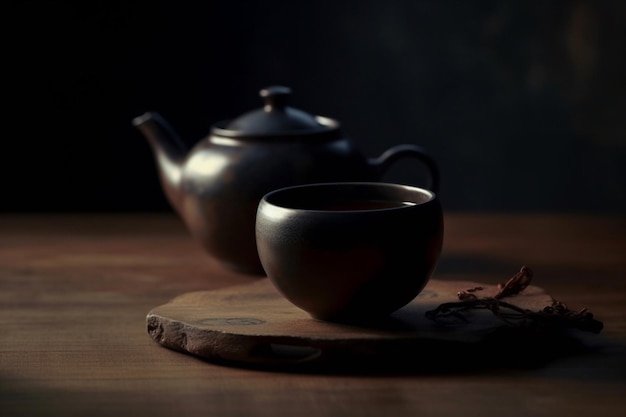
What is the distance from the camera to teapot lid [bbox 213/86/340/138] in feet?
3.45

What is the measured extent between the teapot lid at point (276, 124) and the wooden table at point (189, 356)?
15cm

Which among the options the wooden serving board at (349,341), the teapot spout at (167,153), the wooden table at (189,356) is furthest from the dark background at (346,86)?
the wooden serving board at (349,341)

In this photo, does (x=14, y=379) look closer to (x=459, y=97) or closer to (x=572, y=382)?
(x=572, y=382)

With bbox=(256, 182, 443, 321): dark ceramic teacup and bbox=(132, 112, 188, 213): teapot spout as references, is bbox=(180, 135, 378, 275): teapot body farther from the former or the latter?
bbox=(256, 182, 443, 321): dark ceramic teacup

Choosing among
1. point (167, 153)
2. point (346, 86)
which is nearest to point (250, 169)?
point (167, 153)

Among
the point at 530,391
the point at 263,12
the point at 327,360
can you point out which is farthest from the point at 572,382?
the point at 263,12

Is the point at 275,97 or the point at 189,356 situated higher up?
the point at 275,97

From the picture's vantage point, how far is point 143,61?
5.29 ft

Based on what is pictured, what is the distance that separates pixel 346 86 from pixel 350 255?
98 centimetres

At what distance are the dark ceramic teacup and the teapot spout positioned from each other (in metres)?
0.33

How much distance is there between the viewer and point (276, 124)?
1062mm

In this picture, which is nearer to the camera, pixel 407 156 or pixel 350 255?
pixel 350 255

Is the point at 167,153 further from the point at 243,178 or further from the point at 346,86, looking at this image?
the point at 346,86

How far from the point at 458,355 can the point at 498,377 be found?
1.4 inches
